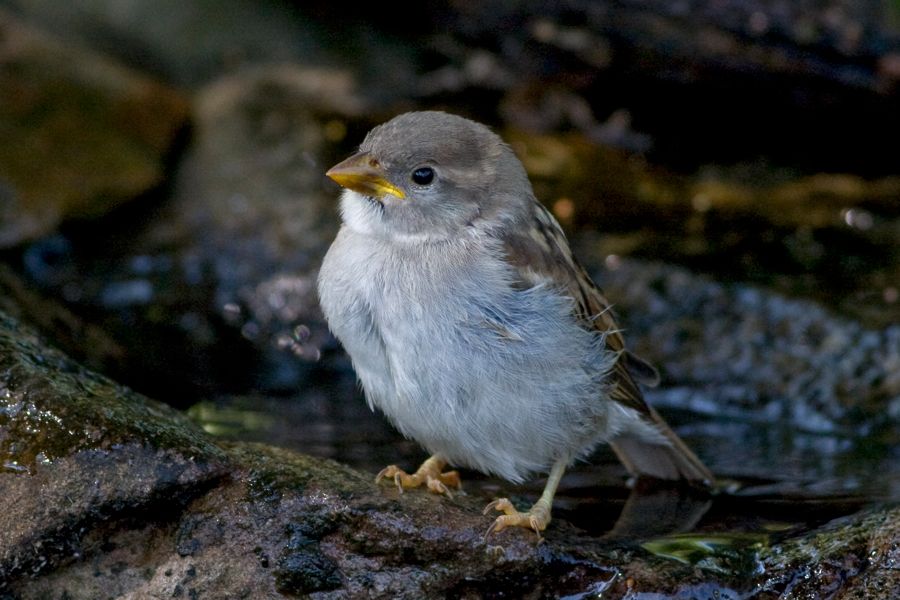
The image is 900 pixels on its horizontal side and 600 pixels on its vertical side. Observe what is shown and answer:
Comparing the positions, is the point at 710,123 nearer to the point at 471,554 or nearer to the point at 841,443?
the point at 841,443

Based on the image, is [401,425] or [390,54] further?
[390,54]

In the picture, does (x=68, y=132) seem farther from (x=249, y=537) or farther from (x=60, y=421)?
(x=249, y=537)

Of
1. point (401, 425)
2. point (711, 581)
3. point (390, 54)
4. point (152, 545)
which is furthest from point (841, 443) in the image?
point (390, 54)

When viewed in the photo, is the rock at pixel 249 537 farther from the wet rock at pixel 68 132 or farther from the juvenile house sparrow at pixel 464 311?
the wet rock at pixel 68 132

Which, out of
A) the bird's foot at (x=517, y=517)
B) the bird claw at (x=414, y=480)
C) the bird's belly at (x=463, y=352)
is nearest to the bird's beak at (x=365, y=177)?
the bird's belly at (x=463, y=352)

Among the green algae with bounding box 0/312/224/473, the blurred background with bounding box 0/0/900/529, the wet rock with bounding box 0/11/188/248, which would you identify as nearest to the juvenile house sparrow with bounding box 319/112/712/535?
the green algae with bounding box 0/312/224/473

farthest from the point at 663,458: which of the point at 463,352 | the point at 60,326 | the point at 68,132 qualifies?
the point at 68,132
